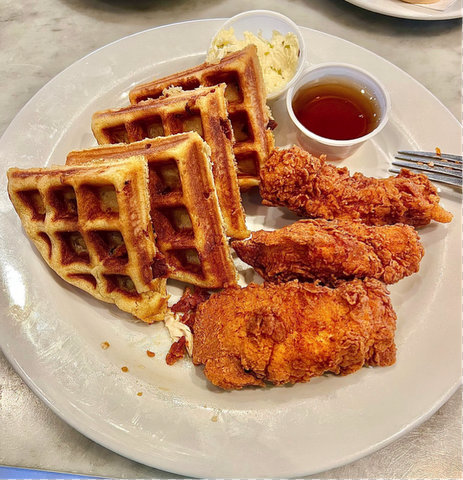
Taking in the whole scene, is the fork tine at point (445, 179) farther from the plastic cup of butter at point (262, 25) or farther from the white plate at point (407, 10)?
the white plate at point (407, 10)

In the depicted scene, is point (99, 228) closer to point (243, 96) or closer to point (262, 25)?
point (243, 96)

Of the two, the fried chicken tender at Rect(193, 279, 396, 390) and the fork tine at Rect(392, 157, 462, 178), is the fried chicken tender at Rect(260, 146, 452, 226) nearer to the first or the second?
the fork tine at Rect(392, 157, 462, 178)

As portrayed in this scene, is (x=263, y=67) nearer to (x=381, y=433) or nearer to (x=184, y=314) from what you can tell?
(x=184, y=314)

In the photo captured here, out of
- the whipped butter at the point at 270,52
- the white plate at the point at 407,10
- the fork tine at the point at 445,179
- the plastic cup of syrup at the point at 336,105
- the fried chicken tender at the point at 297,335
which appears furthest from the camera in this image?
the white plate at the point at 407,10

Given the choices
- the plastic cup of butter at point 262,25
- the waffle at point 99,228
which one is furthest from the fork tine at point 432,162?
the waffle at point 99,228

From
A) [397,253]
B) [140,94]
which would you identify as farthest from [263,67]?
[397,253]

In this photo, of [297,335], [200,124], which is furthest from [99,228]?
[297,335]
